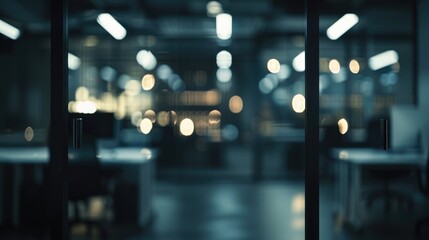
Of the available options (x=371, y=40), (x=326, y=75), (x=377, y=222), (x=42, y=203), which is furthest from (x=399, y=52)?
(x=42, y=203)

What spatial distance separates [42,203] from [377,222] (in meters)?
4.31

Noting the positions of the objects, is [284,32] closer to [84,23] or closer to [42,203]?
[84,23]

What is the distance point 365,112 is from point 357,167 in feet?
19.2

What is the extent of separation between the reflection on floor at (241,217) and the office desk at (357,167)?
0.69 ft

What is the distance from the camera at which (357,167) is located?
18.4ft

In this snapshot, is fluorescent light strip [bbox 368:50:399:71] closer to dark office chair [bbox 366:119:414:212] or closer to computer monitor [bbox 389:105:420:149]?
dark office chair [bbox 366:119:414:212]

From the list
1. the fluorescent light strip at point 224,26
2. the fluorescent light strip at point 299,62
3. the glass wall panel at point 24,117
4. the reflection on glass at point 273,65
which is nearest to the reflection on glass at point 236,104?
the reflection on glass at point 273,65

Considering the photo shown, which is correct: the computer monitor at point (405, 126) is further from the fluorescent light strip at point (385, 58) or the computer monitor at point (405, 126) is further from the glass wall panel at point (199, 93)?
the fluorescent light strip at point (385, 58)

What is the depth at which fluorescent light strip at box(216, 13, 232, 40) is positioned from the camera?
8722mm

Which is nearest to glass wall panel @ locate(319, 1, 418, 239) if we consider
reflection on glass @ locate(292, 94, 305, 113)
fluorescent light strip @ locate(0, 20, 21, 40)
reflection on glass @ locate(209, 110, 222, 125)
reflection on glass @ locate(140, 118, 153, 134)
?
reflection on glass @ locate(292, 94, 305, 113)

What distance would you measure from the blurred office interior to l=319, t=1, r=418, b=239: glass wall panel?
0.04 metres

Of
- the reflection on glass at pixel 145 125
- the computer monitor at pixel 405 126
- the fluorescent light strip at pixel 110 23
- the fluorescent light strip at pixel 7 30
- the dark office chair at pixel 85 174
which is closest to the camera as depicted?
the dark office chair at pixel 85 174

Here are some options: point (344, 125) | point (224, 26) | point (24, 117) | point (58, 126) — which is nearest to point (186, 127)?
point (224, 26)

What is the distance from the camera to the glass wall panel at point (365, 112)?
5770 mm
